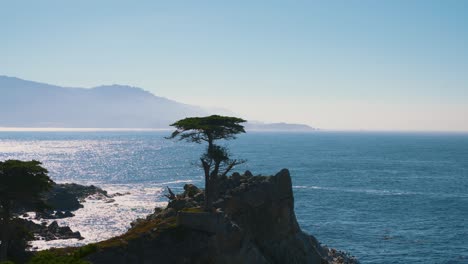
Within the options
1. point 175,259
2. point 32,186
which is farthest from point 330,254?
point 32,186

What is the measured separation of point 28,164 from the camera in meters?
43.5

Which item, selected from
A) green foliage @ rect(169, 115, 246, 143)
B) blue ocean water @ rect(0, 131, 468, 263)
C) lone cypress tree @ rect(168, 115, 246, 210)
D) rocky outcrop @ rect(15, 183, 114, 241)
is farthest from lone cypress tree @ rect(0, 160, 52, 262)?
blue ocean water @ rect(0, 131, 468, 263)

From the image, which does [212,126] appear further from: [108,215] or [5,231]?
[108,215]

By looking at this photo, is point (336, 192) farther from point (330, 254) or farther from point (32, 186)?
point (32, 186)

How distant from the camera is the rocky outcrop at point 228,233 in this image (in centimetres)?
4378

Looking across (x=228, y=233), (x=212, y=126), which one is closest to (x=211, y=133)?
(x=212, y=126)

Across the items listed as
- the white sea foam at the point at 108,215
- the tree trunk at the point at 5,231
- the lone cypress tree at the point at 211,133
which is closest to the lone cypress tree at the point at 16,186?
the tree trunk at the point at 5,231

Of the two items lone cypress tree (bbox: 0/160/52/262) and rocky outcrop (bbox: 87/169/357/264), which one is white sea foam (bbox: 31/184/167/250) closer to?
rocky outcrop (bbox: 87/169/357/264)

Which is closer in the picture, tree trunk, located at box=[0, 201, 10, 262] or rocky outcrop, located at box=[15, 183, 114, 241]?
tree trunk, located at box=[0, 201, 10, 262]

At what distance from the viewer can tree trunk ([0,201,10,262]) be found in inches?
1667

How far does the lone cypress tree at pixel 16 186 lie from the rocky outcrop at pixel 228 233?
7811 millimetres

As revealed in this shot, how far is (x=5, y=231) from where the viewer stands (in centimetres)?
4288

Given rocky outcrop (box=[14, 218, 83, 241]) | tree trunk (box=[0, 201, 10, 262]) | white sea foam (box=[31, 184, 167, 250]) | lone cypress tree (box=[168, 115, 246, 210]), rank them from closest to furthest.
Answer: tree trunk (box=[0, 201, 10, 262])
lone cypress tree (box=[168, 115, 246, 210])
white sea foam (box=[31, 184, 167, 250])
rocky outcrop (box=[14, 218, 83, 241])

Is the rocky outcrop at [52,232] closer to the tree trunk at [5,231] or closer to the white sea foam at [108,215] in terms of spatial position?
the white sea foam at [108,215]
